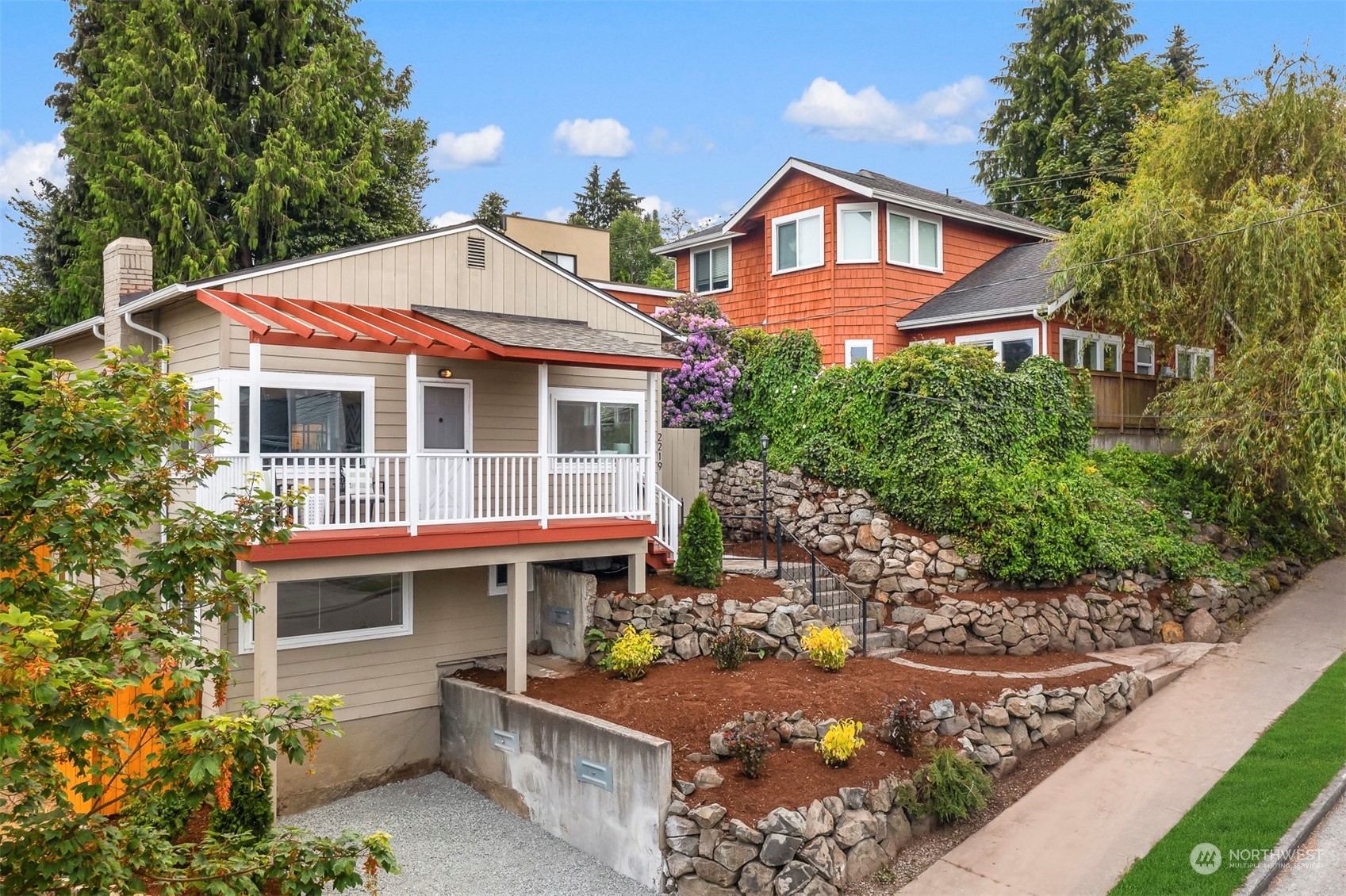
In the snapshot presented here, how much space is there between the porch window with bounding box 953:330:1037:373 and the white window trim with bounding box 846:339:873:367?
2.28 m

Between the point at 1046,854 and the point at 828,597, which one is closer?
the point at 1046,854

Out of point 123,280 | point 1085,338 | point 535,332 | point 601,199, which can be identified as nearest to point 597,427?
point 535,332

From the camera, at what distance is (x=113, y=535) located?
212 inches

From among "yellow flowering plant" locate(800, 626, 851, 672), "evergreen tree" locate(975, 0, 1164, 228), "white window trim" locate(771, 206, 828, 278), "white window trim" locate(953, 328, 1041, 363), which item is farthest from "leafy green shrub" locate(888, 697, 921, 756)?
"evergreen tree" locate(975, 0, 1164, 228)

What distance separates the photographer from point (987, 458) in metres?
16.1

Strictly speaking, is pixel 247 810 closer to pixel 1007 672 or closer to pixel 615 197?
pixel 1007 672

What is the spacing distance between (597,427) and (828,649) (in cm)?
538

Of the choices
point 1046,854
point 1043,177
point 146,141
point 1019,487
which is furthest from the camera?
point 1043,177

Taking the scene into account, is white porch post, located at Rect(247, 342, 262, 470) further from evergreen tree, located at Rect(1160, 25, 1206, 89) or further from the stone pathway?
evergreen tree, located at Rect(1160, 25, 1206, 89)

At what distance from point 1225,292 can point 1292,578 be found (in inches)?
231

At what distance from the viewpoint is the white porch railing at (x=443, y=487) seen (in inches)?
422

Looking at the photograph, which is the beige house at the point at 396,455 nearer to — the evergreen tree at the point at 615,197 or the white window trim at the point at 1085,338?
the white window trim at the point at 1085,338

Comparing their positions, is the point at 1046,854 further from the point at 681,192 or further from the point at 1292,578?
the point at 681,192

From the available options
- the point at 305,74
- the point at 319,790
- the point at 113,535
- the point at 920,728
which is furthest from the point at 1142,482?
the point at 305,74
